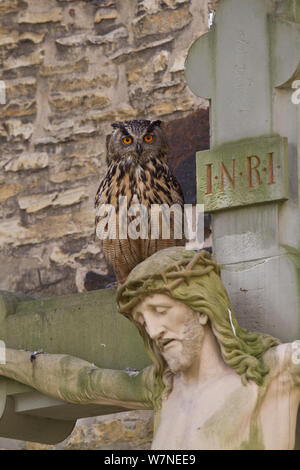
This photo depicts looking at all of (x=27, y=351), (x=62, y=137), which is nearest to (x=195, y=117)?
(x=62, y=137)

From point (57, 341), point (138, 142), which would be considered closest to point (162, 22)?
point (138, 142)

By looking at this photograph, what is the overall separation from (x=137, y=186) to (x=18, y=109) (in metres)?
1.82

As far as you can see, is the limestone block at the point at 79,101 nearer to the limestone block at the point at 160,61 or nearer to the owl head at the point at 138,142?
the limestone block at the point at 160,61

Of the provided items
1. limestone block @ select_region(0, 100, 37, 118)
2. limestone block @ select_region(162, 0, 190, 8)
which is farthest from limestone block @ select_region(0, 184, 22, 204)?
limestone block @ select_region(162, 0, 190, 8)

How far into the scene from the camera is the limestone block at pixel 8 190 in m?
6.74

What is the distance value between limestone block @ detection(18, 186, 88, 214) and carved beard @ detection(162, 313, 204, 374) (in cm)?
294

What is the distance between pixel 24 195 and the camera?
22.0 feet

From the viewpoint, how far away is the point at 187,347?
3652mm

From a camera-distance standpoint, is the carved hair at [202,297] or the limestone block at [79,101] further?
the limestone block at [79,101]

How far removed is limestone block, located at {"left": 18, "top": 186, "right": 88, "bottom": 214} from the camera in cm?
658

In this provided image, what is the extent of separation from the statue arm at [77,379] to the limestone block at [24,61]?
268 centimetres

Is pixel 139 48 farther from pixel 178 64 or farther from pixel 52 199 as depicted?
pixel 52 199

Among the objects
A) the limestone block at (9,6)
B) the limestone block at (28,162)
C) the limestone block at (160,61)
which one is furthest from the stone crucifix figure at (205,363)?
the limestone block at (9,6)
